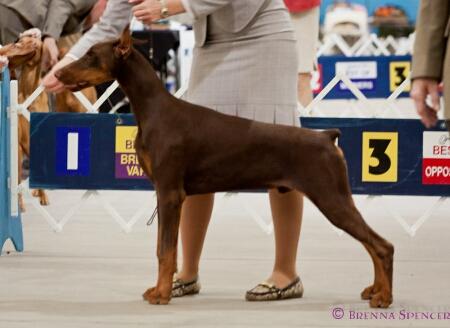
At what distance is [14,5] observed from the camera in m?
5.62

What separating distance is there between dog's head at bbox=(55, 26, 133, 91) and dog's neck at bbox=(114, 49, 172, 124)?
0.03 meters

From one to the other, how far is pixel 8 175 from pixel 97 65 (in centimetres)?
151

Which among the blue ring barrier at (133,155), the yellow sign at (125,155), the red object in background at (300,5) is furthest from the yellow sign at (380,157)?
the red object in background at (300,5)

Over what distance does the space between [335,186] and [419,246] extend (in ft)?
5.63

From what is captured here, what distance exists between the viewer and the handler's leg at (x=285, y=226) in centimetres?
351

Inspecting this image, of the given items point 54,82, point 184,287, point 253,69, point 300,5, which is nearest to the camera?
point 54,82

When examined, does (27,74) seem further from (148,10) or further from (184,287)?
(148,10)

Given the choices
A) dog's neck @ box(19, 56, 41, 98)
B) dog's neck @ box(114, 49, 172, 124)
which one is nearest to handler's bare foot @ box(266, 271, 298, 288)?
dog's neck @ box(114, 49, 172, 124)

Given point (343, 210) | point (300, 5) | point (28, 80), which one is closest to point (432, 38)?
point (343, 210)

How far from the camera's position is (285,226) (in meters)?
3.52

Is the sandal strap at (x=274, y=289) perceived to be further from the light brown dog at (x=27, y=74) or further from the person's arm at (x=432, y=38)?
the light brown dog at (x=27, y=74)

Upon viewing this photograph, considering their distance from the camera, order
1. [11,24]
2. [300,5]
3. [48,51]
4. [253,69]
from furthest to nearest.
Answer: [300,5] < [11,24] < [48,51] < [253,69]

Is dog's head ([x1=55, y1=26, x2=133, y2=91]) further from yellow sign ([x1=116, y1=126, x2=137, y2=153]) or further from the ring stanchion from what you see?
yellow sign ([x1=116, y1=126, x2=137, y2=153])

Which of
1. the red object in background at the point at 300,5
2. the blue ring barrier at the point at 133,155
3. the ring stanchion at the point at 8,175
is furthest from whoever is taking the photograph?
the red object in background at the point at 300,5
